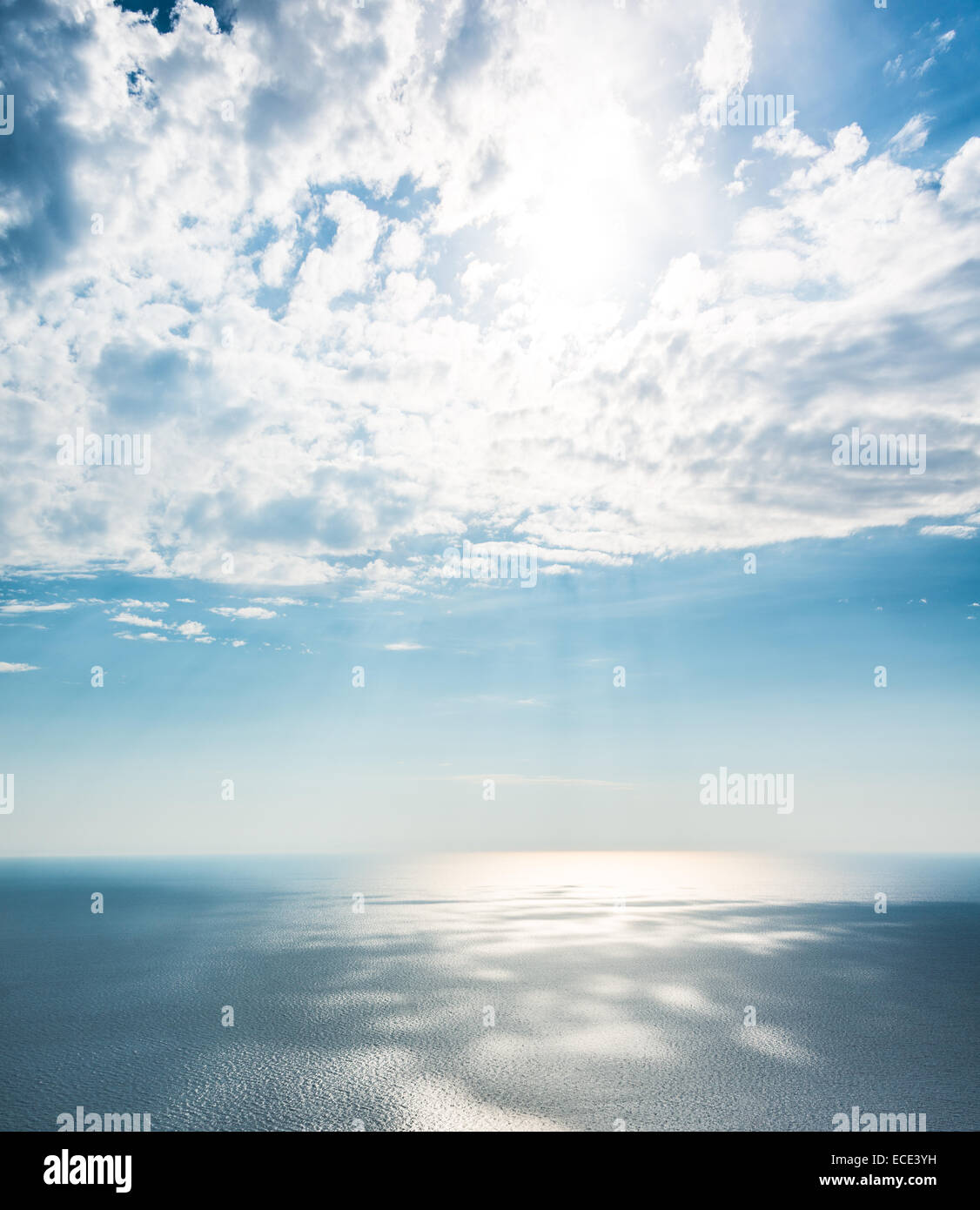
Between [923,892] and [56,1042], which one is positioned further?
[923,892]

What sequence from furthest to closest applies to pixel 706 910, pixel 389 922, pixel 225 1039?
1. pixel 706 910
2. pixel 389 922
3. pixel 225 1039

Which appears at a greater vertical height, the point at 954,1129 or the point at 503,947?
the point at 954,1129

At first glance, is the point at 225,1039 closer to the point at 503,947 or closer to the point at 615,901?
the point at 503,947

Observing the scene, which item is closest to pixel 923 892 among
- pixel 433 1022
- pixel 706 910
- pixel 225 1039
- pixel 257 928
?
pixel 706 910
